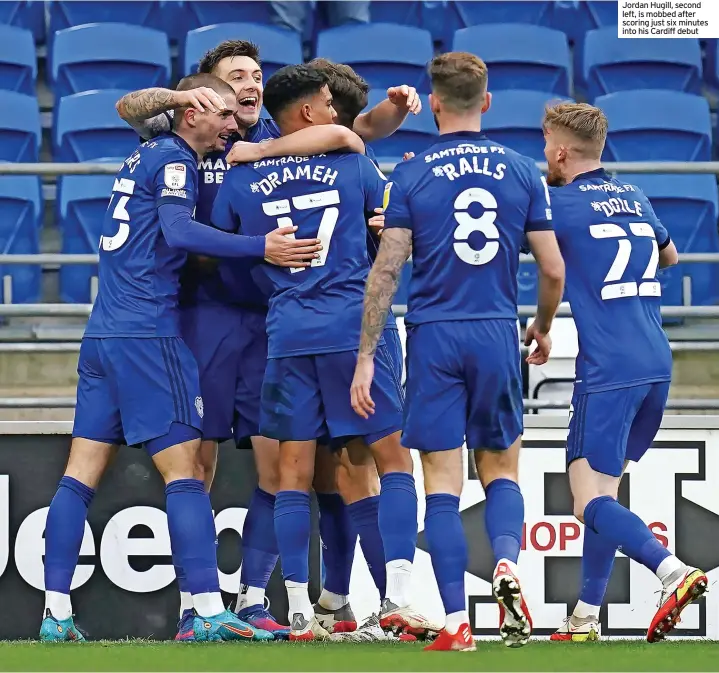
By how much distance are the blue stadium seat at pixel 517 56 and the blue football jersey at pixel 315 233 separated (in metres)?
4.08

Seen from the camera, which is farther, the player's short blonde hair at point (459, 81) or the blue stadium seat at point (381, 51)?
the blue stadium seat at point (381, 51)

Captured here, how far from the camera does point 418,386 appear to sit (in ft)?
13.7

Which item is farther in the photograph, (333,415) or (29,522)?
(29,522)

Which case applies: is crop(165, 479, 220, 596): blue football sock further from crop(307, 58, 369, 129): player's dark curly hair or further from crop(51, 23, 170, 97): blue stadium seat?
crop(51, 23, 170, 97): blue stadium seat

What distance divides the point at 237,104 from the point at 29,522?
6.17ft

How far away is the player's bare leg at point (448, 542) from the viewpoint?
402cm

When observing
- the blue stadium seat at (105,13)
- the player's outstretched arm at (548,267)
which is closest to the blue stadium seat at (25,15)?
the blue stadium seat at (105,13)

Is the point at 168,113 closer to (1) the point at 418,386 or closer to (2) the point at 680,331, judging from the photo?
(1) the point at 418,386

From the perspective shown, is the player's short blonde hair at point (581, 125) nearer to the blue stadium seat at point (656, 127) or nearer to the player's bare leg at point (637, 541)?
the player's bare leg at point (637, 541)

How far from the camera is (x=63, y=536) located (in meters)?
4.70

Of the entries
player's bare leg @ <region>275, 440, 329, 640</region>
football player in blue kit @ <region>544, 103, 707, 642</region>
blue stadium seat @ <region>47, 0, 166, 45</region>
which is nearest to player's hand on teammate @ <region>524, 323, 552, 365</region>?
football player in blue kit @ <region>544, 103, 707, 642</region>

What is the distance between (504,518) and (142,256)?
1553 millimetres

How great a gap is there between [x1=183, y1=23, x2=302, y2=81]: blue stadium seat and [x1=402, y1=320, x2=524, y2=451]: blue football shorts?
14.5 ft

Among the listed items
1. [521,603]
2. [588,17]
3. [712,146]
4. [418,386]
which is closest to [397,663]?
[521,603]
